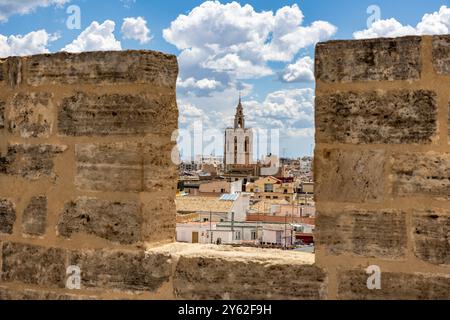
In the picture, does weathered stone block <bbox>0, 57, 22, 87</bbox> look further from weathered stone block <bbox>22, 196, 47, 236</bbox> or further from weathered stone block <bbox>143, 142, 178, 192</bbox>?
weathered stone block <bbox>143, 142, 178, 192</bbox>

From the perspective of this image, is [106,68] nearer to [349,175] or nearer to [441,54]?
[349,175]

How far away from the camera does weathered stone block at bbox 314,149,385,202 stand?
2877 mm

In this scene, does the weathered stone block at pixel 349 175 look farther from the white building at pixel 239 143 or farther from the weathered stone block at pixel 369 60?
the white building at pixel 239 143

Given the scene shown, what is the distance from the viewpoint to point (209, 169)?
87812mm

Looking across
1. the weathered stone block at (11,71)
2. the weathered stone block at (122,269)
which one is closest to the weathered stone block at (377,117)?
the weathered stone block at (122,269)

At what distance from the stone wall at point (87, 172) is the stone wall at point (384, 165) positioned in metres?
0.91

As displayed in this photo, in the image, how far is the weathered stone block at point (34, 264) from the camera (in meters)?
3.41

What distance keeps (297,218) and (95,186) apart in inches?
956

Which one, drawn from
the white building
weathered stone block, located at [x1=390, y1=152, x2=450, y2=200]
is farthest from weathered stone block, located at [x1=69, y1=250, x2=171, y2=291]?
the white building

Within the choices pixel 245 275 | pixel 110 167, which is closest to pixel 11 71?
pixel 110 167

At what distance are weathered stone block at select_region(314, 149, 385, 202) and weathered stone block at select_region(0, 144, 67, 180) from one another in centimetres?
150

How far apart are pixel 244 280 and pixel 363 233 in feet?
2.20
